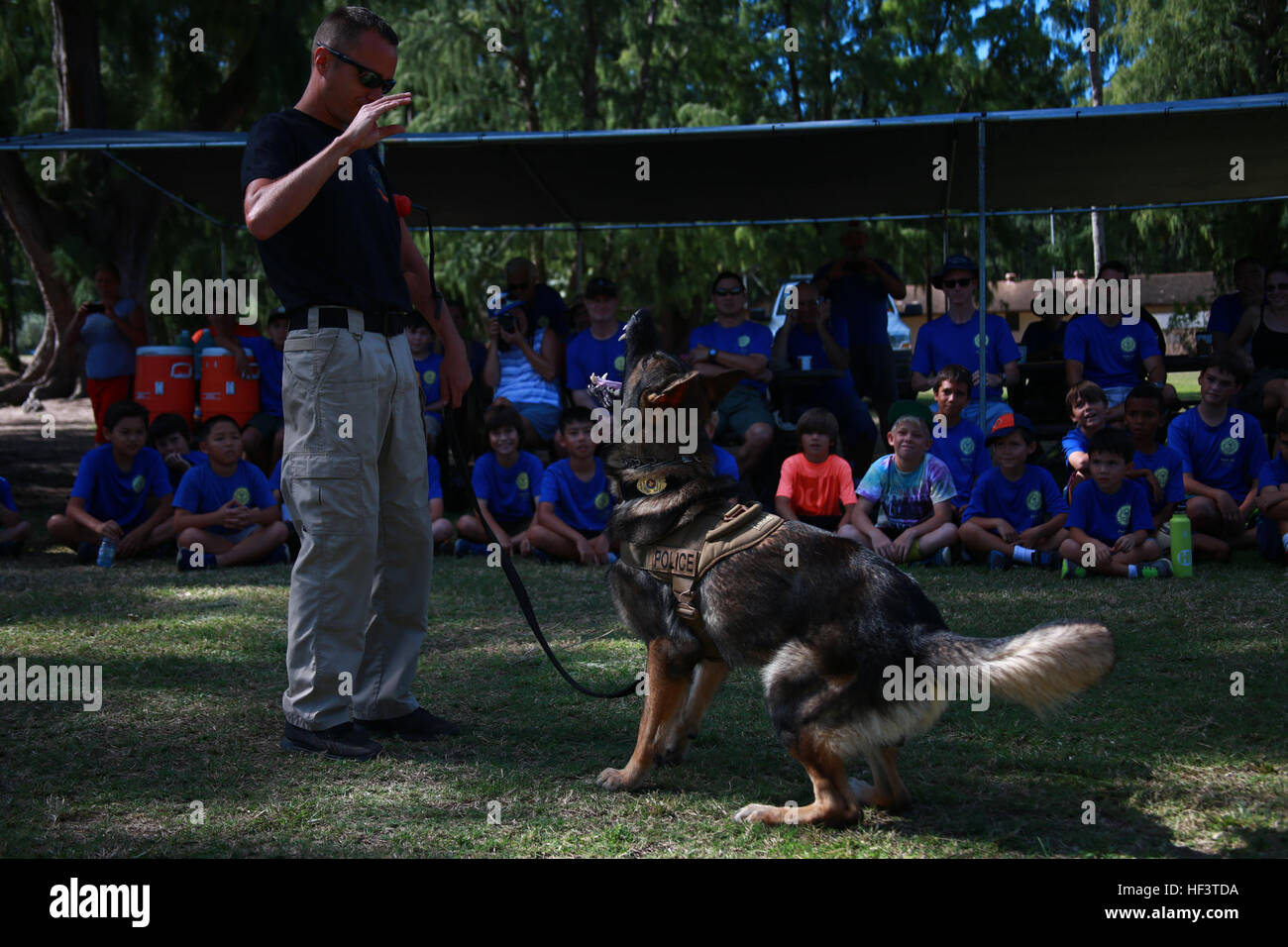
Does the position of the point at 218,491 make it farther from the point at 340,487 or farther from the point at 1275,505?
the point at 1275,505

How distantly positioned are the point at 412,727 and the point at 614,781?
0.96 metres

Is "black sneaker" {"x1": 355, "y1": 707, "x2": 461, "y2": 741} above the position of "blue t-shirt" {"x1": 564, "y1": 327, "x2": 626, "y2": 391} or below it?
below

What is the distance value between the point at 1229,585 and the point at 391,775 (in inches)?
202

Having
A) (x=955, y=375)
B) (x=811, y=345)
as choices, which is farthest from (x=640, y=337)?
(x=811, y=345)

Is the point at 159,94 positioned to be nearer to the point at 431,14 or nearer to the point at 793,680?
the point at 431,14

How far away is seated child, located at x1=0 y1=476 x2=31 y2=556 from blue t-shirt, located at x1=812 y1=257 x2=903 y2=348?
289 inches

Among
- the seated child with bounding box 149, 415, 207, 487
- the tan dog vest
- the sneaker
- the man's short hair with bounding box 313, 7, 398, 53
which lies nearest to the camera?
the tan dog vest

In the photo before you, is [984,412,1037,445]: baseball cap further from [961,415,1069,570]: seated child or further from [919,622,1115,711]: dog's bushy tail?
[919,622,1115,711]: dog's bushy tail

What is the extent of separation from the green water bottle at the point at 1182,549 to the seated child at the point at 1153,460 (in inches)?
18.2

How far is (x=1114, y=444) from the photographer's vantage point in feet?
23.4

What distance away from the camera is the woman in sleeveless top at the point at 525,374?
9.72 metres

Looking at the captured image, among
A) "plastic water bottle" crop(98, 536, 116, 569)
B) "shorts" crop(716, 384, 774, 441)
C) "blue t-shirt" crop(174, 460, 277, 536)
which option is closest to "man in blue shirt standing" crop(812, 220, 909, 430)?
"shorts" crop(716, 384, 774, 441)

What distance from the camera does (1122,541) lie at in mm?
6926

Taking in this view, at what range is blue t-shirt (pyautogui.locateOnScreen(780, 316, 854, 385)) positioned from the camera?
10102mm
